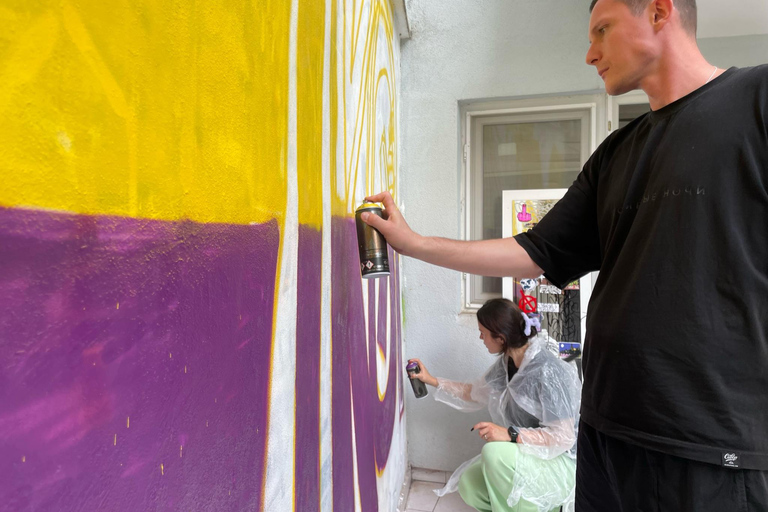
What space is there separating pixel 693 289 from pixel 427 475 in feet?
8.21

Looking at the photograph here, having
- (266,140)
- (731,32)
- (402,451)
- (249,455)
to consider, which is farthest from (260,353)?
(731,32)

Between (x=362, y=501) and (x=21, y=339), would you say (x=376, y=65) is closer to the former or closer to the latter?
(x=362, y=501)

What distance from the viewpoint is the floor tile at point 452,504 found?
2607 millimetres

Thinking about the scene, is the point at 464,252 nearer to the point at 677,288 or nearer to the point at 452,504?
the point at 677,288

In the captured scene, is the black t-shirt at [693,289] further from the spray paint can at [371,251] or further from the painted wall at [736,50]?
the painted wall at [736,50]

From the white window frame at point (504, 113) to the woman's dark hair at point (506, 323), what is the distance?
55cm

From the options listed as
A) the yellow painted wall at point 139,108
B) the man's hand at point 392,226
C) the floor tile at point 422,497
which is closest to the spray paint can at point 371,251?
the man's hand at point 392,226

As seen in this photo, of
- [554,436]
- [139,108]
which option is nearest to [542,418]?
[554,436]

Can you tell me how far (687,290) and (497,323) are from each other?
147cm

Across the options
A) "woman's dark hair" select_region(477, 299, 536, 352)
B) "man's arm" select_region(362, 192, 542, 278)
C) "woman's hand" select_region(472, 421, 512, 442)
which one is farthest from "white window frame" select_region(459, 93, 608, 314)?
"man's arm" select_region(362, 192, 542, 278)

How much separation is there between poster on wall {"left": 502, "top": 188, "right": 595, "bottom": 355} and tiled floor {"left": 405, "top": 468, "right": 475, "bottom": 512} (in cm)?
114

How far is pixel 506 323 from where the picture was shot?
234 centimetres

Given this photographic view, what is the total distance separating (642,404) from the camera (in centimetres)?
94

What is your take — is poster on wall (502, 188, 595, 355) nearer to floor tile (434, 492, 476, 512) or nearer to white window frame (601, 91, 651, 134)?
white window frame (601, 91, 651, 134)
